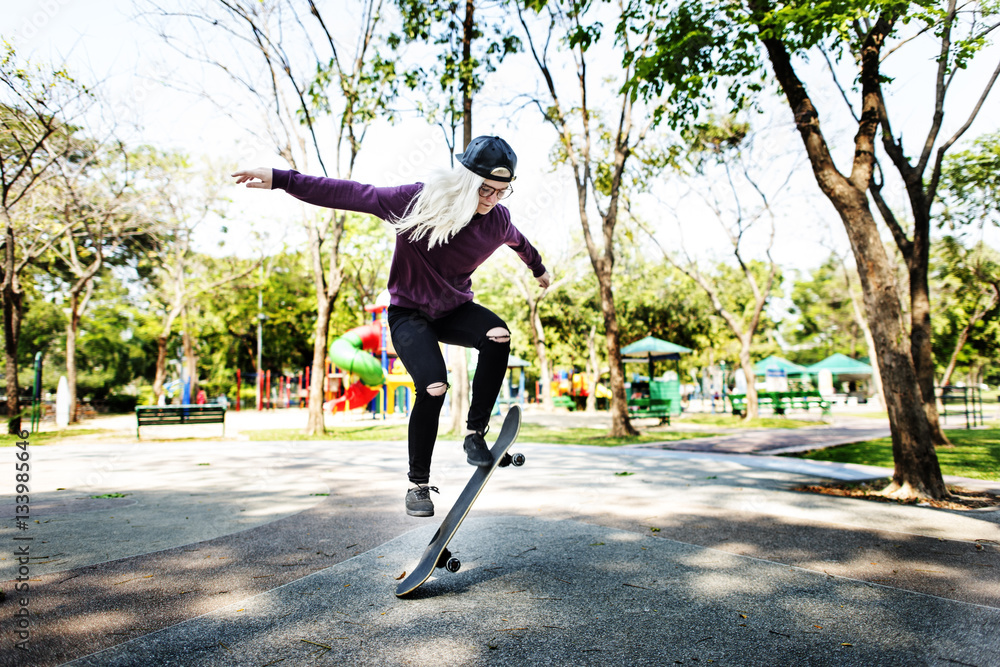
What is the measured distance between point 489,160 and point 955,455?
10.2m

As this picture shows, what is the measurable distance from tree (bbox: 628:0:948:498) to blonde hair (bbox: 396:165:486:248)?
4.55 metres

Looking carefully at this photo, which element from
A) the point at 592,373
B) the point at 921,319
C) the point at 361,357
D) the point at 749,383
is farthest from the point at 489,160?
the point at 592,373

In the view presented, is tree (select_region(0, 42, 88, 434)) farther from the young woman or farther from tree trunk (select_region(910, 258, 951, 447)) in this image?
tree trunk (select_region(910, 258, 951, 447))

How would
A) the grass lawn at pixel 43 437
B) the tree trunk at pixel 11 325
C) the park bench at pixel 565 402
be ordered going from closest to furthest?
the grass lawn at pixel 43 437 < the tree trunk at pixel 11 325 < the park bench at pixel 565 402

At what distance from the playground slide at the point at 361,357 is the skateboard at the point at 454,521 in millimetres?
18529

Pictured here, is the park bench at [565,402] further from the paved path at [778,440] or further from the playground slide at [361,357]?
the paved path at [778,440]

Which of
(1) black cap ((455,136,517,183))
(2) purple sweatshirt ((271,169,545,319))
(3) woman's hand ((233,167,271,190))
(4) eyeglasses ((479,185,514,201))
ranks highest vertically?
(1) black cap ((455,136,517,183))

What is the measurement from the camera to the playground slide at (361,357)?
71.0 ft

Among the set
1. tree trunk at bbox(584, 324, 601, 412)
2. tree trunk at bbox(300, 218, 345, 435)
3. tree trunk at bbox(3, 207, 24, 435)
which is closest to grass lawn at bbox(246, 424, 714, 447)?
tree trunk at bbox(300, 218, 345, 435)

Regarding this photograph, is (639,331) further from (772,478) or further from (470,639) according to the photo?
(470,639)

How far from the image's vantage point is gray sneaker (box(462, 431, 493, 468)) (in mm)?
3447

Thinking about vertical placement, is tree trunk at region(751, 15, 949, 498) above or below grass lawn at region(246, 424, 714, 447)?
above

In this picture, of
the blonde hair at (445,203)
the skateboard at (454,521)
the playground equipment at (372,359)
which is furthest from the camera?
the playground equipment at (372,359)

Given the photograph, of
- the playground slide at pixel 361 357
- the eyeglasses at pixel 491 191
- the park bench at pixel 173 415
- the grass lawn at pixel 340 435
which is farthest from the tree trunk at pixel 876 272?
the playground slide at pixel 361 357
